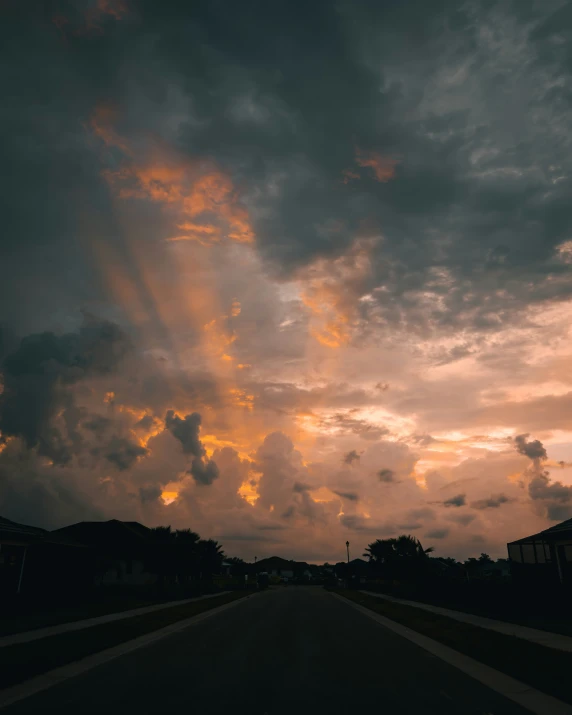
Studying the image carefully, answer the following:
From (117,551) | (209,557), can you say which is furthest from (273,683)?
(209,557)

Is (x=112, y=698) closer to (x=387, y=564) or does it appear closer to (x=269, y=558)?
(x=387, y=564)

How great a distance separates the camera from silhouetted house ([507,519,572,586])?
31250 millimetres

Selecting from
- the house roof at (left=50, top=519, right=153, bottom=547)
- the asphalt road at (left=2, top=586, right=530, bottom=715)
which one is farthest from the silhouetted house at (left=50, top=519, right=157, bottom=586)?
the asphalt road at (left=2, top=586, right=530, bottom=715)

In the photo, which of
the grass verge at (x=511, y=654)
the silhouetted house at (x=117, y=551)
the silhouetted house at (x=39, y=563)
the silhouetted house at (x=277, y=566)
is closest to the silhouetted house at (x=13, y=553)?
the silhouetted house at (x=39, y=563)

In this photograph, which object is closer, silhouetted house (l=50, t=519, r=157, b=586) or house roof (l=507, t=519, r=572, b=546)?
house roof (l=507, t=519, r=572, b=546)

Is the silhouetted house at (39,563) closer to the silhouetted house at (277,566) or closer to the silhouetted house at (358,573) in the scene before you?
the silhouetted house at (358,573)

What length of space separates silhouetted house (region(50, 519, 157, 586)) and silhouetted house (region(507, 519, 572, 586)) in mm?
30561

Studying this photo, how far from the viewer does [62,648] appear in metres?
15.0

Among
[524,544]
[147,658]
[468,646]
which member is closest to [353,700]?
[147,658]

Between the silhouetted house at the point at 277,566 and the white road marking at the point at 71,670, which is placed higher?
the silhouetted house at the point at 277,566

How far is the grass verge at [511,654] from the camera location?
10.9m

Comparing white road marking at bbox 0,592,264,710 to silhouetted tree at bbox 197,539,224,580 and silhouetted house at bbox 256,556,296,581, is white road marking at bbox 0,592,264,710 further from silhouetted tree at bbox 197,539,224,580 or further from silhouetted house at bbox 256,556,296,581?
silhouetted house at bbox 256,556,296,581

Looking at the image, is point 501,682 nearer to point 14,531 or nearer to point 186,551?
point 14,531

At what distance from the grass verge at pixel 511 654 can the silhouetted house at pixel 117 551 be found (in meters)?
32.8
